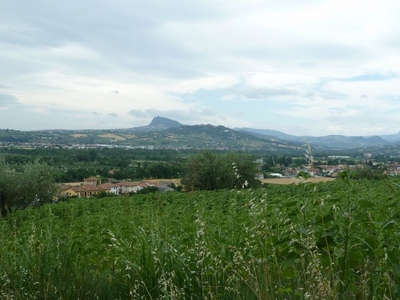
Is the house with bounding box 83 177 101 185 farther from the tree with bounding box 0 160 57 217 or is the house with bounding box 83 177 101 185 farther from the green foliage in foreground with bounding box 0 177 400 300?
the green foliage in foreground with bounding box 0 177 400 300

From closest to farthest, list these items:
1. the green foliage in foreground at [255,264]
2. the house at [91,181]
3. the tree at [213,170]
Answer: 1. the green foliage in foreground at [255,264]
2. the tree at [213,170]
3. the house at [91,181]

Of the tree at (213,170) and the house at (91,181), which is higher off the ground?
the tree at (213,170)

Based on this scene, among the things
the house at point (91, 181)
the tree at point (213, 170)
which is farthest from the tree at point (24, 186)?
the house at point (91, 181)

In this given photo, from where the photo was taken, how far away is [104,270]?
425 centimetres

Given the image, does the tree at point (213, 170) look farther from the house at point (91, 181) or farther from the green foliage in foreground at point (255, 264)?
the green foliage in foreground at point (255, 264)

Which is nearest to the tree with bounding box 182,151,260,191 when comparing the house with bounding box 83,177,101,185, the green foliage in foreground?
the house with bounding box 83,177,101,185

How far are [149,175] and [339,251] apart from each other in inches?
3518

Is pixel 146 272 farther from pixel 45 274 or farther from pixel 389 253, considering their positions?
pixel 389 253

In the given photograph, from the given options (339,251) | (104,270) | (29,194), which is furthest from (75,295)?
(29,194)

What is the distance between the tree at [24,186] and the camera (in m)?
28.7

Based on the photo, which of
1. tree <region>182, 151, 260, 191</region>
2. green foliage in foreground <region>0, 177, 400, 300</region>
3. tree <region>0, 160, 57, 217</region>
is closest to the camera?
green foliage in foreground <region>0, 177, 400, 300</region>

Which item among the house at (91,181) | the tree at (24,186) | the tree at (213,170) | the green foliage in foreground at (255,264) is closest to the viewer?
the green foliage in foreground at (255,264)

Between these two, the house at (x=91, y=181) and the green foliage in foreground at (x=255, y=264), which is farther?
the house at (x=91, y=181)

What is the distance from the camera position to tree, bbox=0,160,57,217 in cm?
2870
